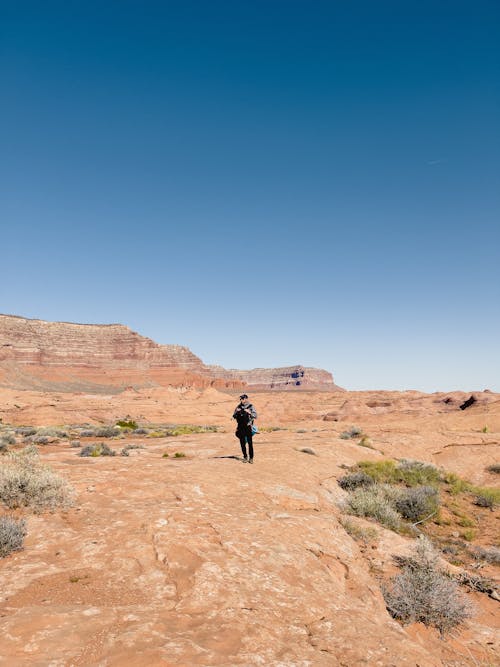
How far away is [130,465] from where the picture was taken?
11367 millimetres

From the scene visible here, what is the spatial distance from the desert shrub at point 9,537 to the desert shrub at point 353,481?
9955 millimetres

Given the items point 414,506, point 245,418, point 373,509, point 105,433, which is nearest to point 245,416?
point 245,418

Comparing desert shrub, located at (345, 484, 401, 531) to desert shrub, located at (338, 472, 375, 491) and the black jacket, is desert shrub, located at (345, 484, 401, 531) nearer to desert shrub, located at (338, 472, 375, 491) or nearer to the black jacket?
desert shrub, located at (338, 472, 375, 491)

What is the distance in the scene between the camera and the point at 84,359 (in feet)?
429

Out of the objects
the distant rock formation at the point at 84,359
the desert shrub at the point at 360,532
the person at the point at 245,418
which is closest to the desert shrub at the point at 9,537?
the desert shrub at the point at 360,532

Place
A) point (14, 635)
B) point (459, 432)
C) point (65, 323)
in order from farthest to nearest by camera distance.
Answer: point (65, 323) < point (459, 432) < point (14, 635)

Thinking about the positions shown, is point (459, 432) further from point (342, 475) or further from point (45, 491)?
point (45, 491)

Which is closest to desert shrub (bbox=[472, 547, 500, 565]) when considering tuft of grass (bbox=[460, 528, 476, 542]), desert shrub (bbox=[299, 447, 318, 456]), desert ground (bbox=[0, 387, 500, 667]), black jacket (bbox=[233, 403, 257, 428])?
desert ground (bbox=[0, 387, 500, 667])

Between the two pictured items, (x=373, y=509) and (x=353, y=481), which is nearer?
(x=373, y=509)

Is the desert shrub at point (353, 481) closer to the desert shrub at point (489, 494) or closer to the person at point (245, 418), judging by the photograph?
the person at point (245, 418)

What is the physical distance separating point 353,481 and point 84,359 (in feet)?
428

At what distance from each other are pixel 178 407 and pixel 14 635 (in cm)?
5333

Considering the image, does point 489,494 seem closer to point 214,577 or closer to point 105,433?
point 214,577

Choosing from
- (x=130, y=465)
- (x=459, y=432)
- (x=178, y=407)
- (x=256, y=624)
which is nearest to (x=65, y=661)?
(x=256, y=624)
